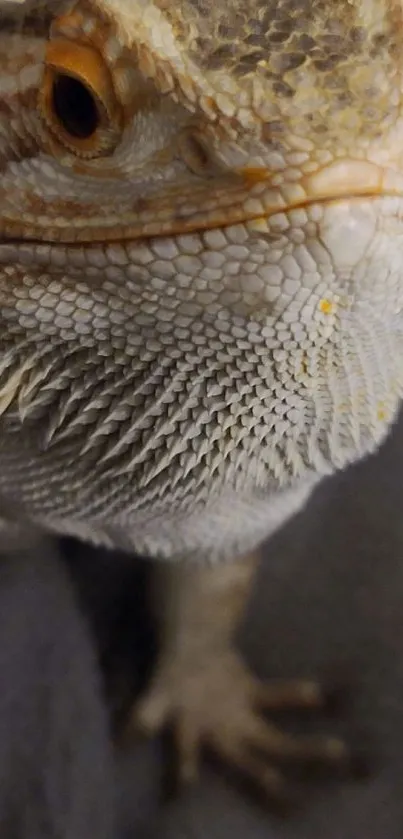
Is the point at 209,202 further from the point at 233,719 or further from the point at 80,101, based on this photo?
the point at 233,719

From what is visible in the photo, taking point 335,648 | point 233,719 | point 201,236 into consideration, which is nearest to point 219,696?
point 233,719

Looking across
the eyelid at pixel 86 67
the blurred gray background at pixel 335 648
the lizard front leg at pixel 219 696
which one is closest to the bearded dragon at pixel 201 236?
the eyelid at pixel 86 67

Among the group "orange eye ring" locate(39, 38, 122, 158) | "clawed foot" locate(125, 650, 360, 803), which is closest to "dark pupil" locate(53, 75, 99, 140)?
"orange eye ring" locate(39, 38, 122, 158)

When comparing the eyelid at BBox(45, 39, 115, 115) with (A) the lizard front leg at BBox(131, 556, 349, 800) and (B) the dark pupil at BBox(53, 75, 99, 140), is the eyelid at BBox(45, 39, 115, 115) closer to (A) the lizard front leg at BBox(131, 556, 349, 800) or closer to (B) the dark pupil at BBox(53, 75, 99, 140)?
(B) the dark pupil at BBox(53, 75, 99, 140)

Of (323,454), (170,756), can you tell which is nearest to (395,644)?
(170,756)

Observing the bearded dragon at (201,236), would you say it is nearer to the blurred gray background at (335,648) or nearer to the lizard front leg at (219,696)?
the lizard front leg at (219,696)

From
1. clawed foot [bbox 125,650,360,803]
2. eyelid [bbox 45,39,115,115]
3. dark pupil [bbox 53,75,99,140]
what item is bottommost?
clawed foot [bbox 125,650,360,803]
